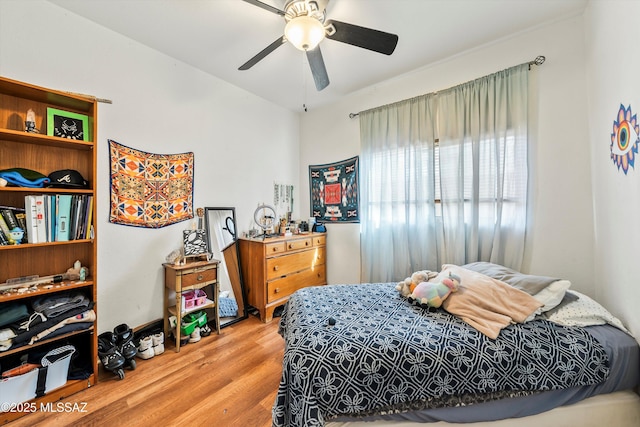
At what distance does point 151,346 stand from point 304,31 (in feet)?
8.69

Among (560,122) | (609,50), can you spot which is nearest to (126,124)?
(609,50)

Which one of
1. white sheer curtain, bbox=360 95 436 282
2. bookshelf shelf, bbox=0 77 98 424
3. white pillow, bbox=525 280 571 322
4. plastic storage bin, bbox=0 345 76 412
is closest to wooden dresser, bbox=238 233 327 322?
white sheer curtain, bbox=360 95 436 282

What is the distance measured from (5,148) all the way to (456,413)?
3.06 metres

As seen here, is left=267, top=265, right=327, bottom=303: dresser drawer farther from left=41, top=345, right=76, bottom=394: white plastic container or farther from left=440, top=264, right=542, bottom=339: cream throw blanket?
left=440, top=264, right=542, bottom=339: cream throw blanket

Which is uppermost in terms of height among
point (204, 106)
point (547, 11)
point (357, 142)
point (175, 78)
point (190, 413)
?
point (547, 11)

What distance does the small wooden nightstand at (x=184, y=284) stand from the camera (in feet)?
6.84

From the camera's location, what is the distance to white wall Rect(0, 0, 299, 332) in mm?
1688

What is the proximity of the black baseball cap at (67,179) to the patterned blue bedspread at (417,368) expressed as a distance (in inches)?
73.2

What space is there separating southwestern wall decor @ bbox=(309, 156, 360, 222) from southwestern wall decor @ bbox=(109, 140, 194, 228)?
1648 mm

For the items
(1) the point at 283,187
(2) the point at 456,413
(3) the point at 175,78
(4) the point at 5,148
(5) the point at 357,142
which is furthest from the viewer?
(1) the point at 283,187

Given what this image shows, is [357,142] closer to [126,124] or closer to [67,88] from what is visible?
[126,124]

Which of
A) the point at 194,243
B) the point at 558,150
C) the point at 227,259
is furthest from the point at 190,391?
the point at 558,150

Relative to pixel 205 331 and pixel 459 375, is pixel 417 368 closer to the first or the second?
pixel 459 375

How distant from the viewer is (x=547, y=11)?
72.1 inches
